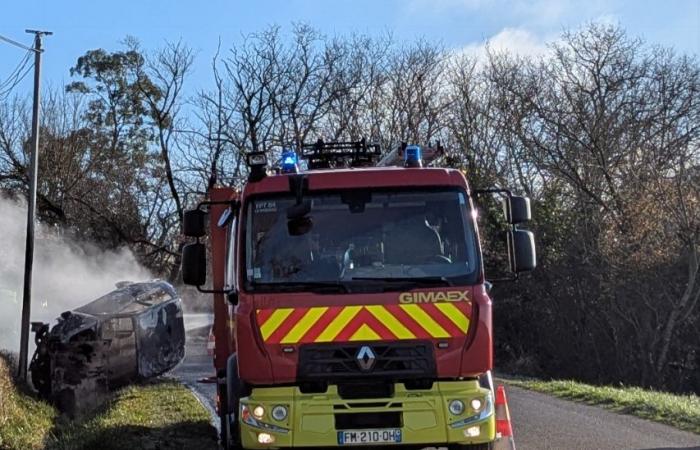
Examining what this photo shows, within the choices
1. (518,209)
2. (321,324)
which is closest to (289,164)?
(321,324)

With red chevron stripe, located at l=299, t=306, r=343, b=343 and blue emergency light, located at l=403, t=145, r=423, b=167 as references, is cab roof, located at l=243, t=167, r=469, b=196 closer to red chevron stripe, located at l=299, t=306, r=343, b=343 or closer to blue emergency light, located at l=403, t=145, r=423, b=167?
blue emergency light, located at l=403, t=145, r=423, b=167

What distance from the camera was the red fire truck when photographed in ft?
22.1

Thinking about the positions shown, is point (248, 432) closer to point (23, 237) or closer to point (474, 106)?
point (23, 237)

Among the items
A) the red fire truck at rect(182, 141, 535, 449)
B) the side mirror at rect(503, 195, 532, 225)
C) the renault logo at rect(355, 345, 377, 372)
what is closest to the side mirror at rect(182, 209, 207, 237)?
the red fire truck at rect(182, 141, 535, 449)

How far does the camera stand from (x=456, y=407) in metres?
6.75

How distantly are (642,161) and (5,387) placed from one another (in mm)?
17501

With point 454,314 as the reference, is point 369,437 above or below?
below

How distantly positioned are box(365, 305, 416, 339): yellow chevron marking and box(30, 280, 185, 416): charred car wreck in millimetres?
9040

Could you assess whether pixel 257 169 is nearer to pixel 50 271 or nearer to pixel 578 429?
pixel 578 429

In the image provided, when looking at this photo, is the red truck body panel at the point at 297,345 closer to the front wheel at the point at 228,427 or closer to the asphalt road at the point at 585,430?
the front wheel at the point at 228,427

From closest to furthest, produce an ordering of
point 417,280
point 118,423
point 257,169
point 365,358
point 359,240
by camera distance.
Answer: point 365,358 < point 417,280 < point 359,240 < point 257,169 < point 118,423

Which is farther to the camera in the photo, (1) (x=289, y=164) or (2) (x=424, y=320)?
(1) (x=289, y=164)

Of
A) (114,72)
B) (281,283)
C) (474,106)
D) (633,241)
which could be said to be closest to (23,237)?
(114,72)

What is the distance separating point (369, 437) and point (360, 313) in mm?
944
